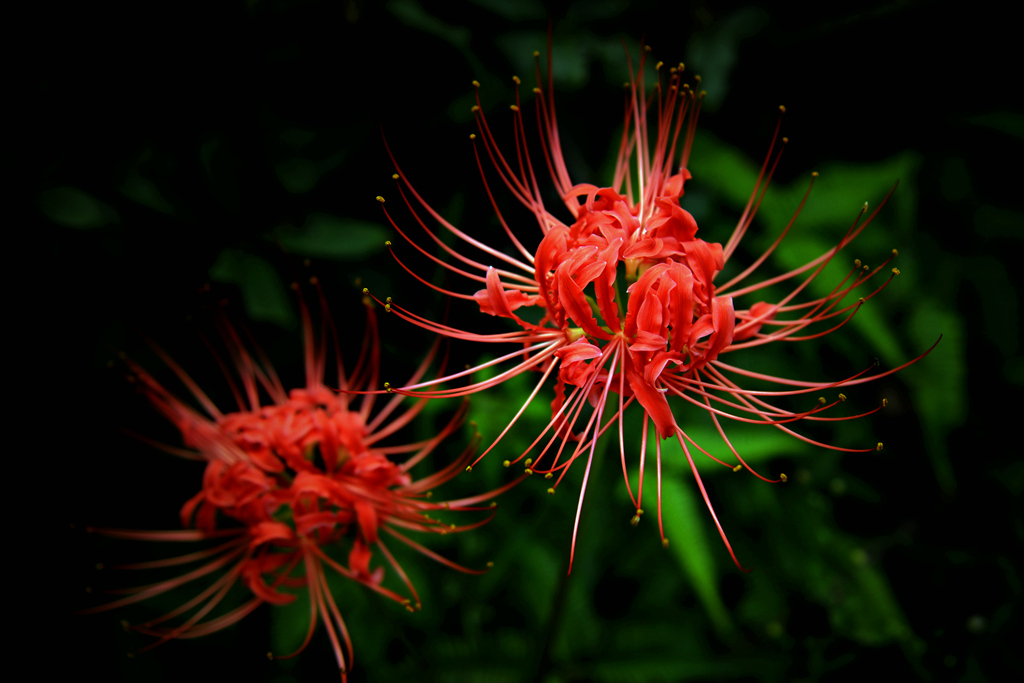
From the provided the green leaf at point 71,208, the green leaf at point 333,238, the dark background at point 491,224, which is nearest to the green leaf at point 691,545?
the dark background at point 491,224

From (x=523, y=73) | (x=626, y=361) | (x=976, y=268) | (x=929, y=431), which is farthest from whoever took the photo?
(x=976, y=268)

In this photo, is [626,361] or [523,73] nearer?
[626,361]

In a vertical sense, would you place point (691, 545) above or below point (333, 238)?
below

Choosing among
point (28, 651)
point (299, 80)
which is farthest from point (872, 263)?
point (28, 651)

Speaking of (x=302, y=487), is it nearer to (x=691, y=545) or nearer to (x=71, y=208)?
(x=71, y=208)

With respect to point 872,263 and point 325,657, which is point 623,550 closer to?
point 325,657

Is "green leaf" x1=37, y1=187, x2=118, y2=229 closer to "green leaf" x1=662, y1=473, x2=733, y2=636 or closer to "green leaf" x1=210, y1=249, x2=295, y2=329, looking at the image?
"green leaf" x1=210, y1=249, x2=295, y2=329

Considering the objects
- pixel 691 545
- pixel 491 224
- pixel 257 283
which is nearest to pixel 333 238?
pixel 257 283

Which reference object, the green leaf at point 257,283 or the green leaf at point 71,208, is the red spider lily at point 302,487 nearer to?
the green leaf at point 257,283
